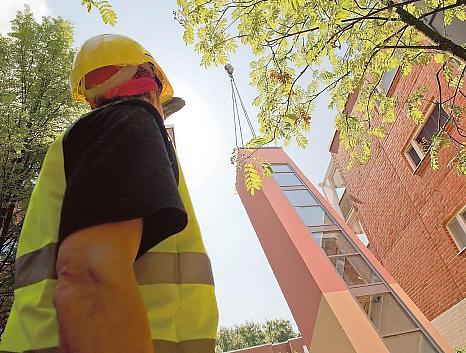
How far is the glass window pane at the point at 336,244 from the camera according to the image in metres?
10.0

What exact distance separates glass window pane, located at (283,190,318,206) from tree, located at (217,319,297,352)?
36108 mm

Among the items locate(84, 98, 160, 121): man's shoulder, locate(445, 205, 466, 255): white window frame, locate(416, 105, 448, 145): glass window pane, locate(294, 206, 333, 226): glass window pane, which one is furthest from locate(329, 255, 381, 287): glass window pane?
locate(84, 98, 160, 121): man's shoulder

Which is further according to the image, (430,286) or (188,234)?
(430,286)

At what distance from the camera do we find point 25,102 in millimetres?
6473

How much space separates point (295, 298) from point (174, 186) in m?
8.40

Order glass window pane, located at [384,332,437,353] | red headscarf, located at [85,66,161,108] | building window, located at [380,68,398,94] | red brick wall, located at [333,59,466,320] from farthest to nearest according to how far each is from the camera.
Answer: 1. building window, located at [380,68,398,94]
2. red brick wall, located at [333,59,466,320]
3. glass window pane, located at [384,332,437,353]
4. red headscarf, located at [85,66,161,108]

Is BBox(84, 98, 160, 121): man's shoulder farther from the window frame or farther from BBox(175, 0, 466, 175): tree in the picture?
the window frame

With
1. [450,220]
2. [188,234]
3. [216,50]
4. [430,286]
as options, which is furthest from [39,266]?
[430,286]

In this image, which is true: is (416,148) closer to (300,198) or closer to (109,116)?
(300,198)

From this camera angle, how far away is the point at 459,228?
10.1 metres

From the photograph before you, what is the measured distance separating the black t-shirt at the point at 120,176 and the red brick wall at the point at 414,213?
35.3ft

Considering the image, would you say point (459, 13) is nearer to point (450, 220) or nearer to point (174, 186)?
point (174, 186)

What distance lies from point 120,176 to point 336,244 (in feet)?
33.8

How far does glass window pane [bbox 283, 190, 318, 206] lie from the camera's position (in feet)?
38.6
